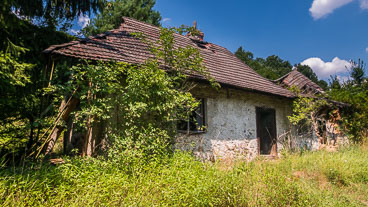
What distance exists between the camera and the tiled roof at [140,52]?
5.25 meters

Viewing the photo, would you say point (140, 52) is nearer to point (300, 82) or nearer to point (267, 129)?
point (267, 129)

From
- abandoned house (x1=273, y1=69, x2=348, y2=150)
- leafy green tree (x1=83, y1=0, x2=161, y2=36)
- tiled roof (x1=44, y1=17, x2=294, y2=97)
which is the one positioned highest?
leafy green tree (x1=83, y1=0, x2=161, y2=36)

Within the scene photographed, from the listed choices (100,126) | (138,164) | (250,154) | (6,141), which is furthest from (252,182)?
(6,141)

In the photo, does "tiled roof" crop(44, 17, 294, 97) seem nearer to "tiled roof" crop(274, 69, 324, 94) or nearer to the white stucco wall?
the white stucco wall

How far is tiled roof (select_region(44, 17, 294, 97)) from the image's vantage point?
5250mm

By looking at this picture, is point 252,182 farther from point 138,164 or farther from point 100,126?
point 100,126

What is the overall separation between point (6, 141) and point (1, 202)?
325 centimetres

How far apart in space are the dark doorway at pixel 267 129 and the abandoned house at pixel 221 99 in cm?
4

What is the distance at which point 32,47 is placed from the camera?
23.8 feet

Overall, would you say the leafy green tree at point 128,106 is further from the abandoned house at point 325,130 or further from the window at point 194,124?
the abandoned house at point 325,130

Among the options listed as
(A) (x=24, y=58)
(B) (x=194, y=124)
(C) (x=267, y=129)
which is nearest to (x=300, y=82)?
(C) (x=267, y=129)

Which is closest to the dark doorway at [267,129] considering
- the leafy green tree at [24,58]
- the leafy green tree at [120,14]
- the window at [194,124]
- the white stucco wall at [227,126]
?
the white stucco wall at [227,126]

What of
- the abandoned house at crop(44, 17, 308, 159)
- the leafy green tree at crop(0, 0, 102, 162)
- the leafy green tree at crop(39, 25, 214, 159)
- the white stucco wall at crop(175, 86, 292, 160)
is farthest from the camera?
the white stucco wall at crop(175, 86, 292, 160)

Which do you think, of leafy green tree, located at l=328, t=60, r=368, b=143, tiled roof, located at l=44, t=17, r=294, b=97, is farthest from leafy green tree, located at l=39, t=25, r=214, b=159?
leafy green tree, located at l=328, t=60, r=368, b=143
